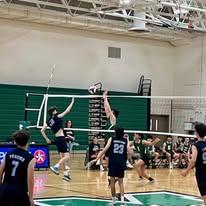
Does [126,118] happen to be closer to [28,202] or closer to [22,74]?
[22,74]

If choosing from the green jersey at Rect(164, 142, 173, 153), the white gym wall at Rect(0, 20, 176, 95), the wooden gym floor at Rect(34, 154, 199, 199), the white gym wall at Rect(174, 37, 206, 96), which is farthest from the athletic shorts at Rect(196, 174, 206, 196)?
the white gym wall at Rect(174, 37, 206, 96)

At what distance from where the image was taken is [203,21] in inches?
872

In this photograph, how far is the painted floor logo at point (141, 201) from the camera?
9.96 m

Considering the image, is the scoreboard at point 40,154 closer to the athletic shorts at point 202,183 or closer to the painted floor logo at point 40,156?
the painted floor logo at point 40,156

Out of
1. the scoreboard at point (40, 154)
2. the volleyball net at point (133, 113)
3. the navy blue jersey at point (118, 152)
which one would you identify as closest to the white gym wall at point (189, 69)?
the volleyball net at point (133, 113)

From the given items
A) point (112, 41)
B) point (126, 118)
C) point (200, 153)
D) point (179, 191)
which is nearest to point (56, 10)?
point (112, 41)

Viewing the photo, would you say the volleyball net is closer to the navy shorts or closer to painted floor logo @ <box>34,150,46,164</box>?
painted floor logo @ <box>34,150,46,164</box>

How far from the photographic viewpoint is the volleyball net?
69.4ft

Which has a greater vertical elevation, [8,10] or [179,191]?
[8,10]

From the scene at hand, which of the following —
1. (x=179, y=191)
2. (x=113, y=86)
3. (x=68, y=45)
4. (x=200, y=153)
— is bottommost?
(x=179, y=191)

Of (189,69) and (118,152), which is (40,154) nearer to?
(118,152)

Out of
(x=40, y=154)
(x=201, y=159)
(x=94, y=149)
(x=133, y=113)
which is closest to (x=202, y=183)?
(x=201, y=159)

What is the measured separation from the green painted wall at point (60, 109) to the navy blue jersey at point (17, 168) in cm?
1455

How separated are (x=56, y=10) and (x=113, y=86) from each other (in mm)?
4903
